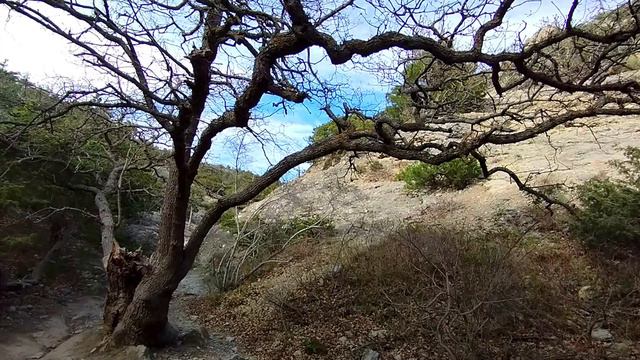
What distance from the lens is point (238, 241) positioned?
10.5m

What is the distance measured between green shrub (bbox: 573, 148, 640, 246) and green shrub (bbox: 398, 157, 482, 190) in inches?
154

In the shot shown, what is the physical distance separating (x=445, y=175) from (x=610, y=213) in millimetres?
4971

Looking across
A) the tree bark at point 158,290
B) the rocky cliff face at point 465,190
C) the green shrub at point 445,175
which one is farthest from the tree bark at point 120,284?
the green shrub at point 445,175

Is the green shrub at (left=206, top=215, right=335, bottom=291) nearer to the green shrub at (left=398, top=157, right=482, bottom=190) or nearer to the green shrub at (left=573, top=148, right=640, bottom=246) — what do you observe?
the green shrub at (left=398, top=157, right=482, bottom=190)

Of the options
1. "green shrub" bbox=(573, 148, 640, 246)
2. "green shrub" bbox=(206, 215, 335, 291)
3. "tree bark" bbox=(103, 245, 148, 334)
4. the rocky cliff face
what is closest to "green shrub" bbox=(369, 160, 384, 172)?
the rocky cliff face

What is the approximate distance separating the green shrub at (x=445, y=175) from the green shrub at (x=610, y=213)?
12.8 feet

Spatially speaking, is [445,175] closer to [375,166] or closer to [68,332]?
[375,166]

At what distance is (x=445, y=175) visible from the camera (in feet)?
39.5

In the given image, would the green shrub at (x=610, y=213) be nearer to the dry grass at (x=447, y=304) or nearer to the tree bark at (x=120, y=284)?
the dry grass at (x=447, y=304)

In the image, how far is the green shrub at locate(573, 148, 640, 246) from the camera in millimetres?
6984

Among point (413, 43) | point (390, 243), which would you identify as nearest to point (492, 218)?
point (390, 243)

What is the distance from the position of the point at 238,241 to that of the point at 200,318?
1961mm

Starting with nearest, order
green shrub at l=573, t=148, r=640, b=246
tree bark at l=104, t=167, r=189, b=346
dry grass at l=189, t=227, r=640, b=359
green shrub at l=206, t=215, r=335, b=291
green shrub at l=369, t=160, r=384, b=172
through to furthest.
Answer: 1. dry grass at l=189, t=227, r=640, b=359
2. tree bark at l=104, t=167, r=189, b=346
3. green shrub at l=573, t=148, r=640, b=246
4. green shrub at l=206, t=215, r=335, b=291
5. green shrub at l=369, t=160, r=384, b=172

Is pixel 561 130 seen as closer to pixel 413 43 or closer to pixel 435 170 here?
pixel 435 170
